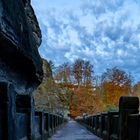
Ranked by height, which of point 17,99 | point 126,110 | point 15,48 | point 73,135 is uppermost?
point 15,48

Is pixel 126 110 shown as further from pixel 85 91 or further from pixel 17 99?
pixel 85 91

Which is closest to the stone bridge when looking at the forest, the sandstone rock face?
the sandstone rock face

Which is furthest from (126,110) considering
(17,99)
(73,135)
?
(73,135)

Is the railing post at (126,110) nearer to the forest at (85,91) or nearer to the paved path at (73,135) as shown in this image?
the paved path at (73,135)

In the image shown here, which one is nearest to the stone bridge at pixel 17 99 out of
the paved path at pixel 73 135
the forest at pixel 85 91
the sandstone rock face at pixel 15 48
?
the sandstone rock face at pixel 15 48

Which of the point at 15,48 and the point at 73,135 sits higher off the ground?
the point at 15,48

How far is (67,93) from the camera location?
3189 inches

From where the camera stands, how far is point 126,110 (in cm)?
853

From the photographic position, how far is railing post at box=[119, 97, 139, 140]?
8.45 metres

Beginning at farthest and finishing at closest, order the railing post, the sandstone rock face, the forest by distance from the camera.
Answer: the forest, the railing post, the sandstone rock face

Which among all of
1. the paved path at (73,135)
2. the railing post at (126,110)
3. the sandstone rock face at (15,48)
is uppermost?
the sandstone rock face at (15,48)

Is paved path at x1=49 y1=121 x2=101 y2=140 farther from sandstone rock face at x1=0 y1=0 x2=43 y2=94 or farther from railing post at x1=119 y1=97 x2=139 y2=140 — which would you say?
railing post at x1=119 y1=97 x2=139 y2=140

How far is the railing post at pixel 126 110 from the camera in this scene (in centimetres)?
845

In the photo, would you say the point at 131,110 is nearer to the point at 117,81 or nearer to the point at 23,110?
the point at 23,110
